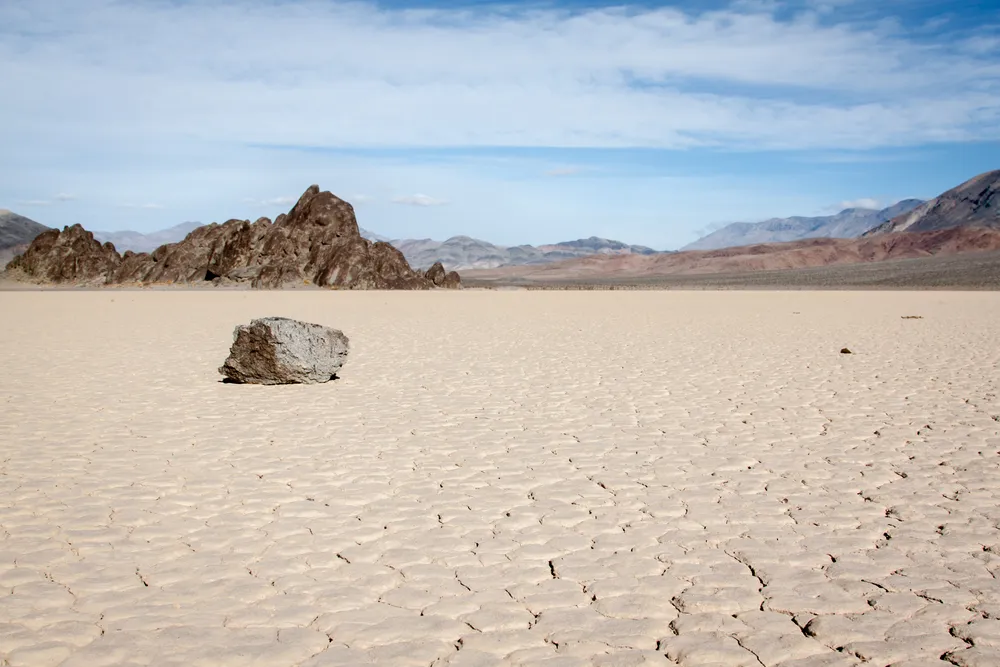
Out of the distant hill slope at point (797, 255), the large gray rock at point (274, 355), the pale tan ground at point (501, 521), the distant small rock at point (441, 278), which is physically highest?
the distant hill slope at point (797, 255)

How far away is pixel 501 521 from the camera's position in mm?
4398

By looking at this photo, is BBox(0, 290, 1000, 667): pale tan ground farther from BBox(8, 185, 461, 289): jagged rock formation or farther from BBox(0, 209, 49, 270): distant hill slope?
BBox(0, 209, 49, 270): distant hill slope

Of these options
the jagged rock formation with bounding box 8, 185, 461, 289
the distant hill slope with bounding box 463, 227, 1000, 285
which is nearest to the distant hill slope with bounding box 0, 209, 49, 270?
the distant hill slope with bounding box 463, 227, 1000, 285

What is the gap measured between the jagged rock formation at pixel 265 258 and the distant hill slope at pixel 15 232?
212 ft

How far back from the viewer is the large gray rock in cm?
900

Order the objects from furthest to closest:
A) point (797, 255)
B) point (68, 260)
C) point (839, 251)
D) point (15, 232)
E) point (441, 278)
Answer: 1. point (15, 232)
2. point (839, 251)
3. point (797, 255)
4. point (68, 260)
5. point (441, 278)

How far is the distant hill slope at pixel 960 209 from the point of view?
123188 millimetres

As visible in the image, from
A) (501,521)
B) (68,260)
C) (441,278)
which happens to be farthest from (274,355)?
(68,260)

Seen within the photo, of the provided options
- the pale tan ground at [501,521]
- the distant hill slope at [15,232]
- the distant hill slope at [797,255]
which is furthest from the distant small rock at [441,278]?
the distant hill slope at [15,232]

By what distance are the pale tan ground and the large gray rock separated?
25 cm

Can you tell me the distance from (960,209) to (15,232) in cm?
14830

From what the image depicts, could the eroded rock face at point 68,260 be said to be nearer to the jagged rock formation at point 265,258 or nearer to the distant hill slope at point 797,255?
the jagged rock formation at point 265,258

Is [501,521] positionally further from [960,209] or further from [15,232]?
[960,209]

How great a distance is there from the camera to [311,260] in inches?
1735
